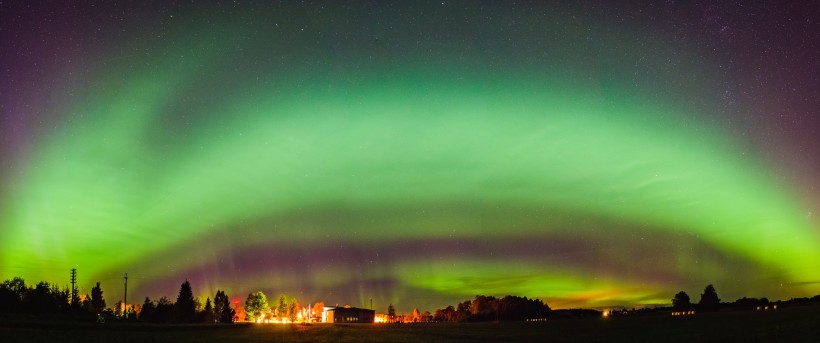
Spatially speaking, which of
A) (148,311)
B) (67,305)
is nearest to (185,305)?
(148,311)

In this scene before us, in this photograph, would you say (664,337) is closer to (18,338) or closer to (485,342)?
(485,342)

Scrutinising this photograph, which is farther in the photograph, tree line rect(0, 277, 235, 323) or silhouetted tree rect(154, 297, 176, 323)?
silhouetted tree rect(154, 297, 176, 323)

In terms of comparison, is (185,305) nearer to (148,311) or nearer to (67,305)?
(148,311)

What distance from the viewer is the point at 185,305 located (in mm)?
179875

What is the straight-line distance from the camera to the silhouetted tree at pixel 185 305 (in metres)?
171

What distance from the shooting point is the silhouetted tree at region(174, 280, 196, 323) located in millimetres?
171250

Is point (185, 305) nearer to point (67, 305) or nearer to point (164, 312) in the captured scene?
point (164, 312)

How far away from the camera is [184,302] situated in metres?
181

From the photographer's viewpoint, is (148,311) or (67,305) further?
(148,311)

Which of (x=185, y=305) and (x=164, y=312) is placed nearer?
(x=164, y=312)

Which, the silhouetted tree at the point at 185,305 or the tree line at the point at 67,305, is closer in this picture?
the tree line at the point at 67,305

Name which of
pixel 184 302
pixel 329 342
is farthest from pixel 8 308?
pixel 329 342

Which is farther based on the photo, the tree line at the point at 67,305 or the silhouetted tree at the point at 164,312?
the silhouetted tree at the point at 164,312

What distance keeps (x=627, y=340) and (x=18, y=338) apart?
61971mm
